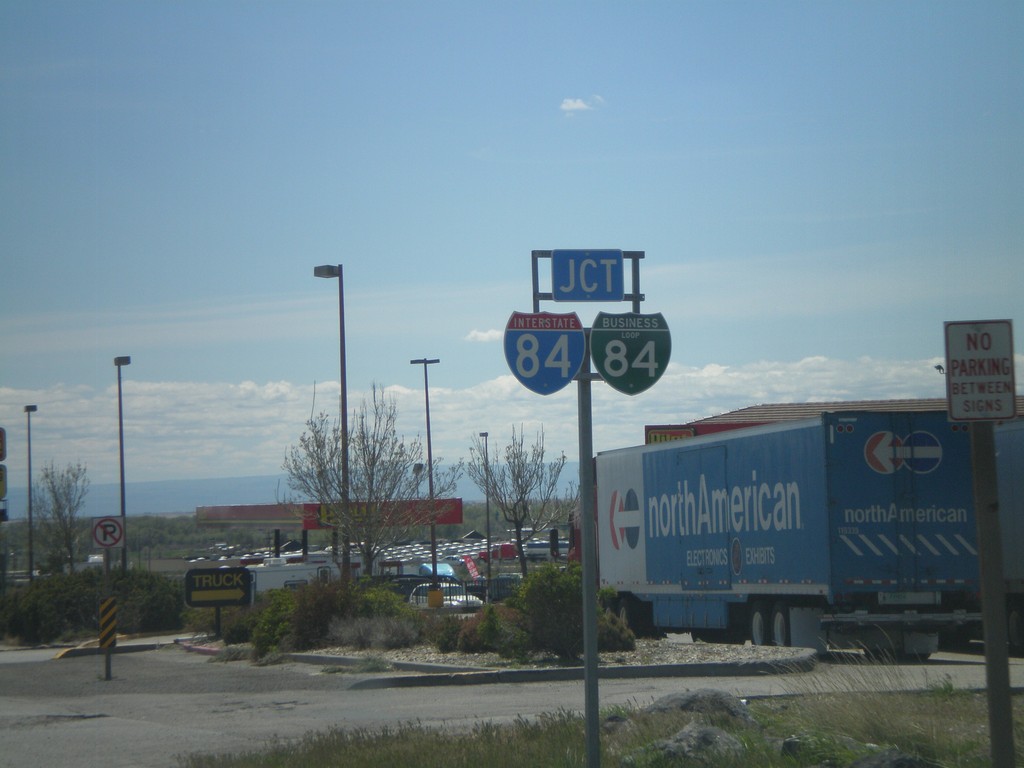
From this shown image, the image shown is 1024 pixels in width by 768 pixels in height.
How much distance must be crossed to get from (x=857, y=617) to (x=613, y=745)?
9.72 m

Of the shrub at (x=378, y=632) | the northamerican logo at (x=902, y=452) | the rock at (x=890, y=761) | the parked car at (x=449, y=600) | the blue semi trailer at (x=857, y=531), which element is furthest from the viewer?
the parked car at (x=449, y=600)

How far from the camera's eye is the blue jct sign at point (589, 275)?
25.9 ft

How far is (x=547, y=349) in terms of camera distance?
25.3ft

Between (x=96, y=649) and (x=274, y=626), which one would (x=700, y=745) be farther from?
(x=96, y=649)

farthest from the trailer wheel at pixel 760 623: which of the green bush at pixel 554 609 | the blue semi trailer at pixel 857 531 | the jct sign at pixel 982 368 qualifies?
the jct sign at pixel 982 368

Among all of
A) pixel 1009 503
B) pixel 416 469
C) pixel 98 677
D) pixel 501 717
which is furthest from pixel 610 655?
pixel 416 469

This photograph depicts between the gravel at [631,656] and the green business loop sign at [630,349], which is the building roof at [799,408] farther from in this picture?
the green business loop sign at [630,349]

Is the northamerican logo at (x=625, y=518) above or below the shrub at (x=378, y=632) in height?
above

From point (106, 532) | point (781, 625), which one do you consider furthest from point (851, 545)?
point (106, 532)

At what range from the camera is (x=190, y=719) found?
13.8 meters

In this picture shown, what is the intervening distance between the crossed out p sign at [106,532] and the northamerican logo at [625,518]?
10.3 metres

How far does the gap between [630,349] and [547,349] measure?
22.3 inches

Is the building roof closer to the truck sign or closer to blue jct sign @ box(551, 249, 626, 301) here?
the truck sign

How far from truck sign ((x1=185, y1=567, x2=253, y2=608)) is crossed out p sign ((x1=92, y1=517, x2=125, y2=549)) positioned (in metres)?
5.84
